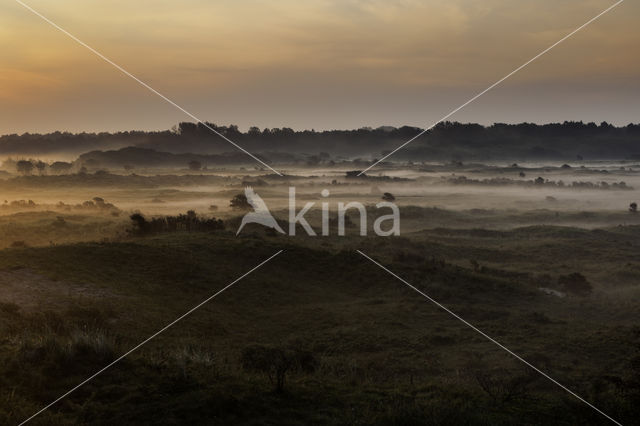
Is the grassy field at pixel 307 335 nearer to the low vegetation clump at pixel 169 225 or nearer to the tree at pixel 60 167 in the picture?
the low vegetation clump at pixel 169 225

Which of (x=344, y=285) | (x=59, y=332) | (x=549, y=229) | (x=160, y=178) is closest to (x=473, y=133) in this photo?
(x=160, y=178)

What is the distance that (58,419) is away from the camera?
8.23 meters

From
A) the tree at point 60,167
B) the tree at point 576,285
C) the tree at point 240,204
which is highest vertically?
the tree at point 60,167

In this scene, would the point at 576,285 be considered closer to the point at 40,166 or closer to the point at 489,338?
the point at 489,338

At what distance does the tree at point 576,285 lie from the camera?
1002 inches

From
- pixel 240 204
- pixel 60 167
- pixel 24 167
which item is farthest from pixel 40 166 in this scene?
pixel 240 204

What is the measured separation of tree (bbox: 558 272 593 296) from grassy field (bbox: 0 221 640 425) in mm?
448

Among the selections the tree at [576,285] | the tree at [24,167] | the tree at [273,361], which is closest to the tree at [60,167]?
the tree at [24,167]

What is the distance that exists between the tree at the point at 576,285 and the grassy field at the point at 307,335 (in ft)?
1.47

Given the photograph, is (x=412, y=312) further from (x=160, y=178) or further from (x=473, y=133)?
(x=473, y=133)

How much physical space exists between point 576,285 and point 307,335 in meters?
15.2

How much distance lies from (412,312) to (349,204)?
41.1 metres

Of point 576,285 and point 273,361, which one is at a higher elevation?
point 273,361

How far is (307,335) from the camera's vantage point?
57.5 ft
